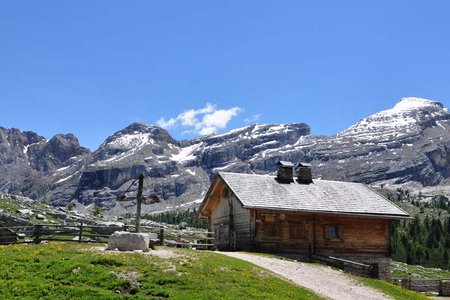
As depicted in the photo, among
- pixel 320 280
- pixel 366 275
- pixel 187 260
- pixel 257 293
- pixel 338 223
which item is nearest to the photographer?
pixel 257 293

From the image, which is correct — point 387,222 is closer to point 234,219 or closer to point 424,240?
point 234,219

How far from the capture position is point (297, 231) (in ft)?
141

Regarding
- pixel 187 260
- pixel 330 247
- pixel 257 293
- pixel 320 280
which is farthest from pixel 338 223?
pixel 257 293

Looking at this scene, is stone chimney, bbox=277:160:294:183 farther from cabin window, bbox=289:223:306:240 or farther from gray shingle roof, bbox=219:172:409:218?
cabin window, bbox=289:223:306:240

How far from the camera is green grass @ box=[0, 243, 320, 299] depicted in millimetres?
20141

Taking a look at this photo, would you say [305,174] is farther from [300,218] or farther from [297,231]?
[297,231]

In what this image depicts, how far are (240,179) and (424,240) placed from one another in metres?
142

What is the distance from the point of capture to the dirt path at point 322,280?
26.8 metres

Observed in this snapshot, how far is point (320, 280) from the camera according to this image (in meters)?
29.8

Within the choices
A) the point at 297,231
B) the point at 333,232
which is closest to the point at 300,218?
the point at 297,231

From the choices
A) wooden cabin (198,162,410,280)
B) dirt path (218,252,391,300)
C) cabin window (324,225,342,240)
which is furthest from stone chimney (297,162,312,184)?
dirt path (218,252,391,300)

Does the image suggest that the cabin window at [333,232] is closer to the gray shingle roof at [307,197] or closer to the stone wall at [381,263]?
the gray shingle roof at [307,197]

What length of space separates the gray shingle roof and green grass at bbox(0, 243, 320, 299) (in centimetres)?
1428

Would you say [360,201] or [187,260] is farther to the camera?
[360,201]
